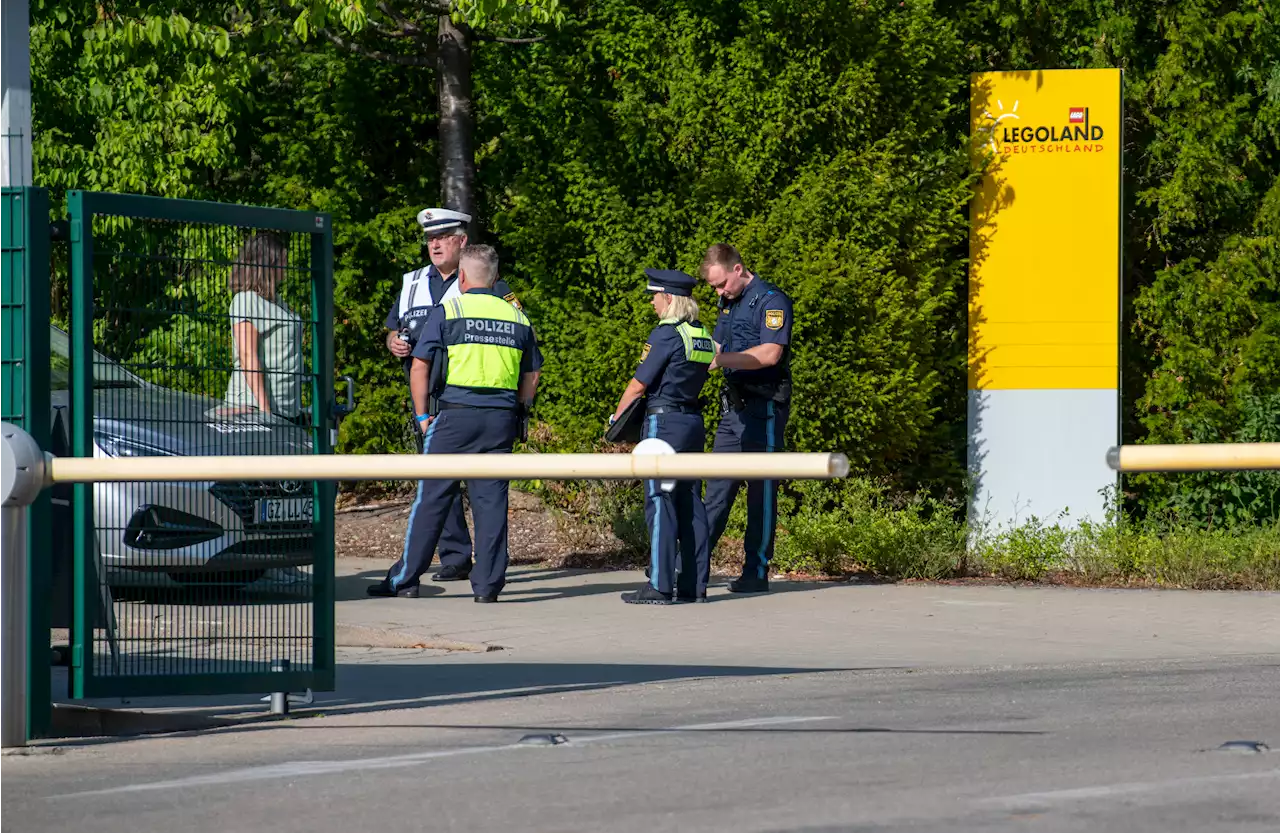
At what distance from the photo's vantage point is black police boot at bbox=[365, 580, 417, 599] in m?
12.1

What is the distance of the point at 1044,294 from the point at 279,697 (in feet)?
25.8

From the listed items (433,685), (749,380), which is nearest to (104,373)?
(433,685)

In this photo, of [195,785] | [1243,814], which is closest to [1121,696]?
[1243,814]

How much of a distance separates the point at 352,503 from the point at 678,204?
12.5ft

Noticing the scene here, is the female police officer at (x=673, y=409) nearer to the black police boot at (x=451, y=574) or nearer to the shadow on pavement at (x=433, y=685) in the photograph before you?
the black police boot at (x=451, y=574)

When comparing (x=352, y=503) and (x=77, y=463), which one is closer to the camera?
(x=77, y=463)

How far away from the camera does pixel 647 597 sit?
1194 cm

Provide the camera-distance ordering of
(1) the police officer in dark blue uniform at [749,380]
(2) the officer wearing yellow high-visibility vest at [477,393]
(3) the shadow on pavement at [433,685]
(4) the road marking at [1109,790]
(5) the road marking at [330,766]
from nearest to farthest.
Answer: (4) the road marking at [1109,790] < (5) the road marking at [330,766] < (3) the shadow on pavement at [433,685] < (2) the officer wearing yellow high-visibility vest at [477,393] < (1) the police officer in dark blue uniform at [749,380]

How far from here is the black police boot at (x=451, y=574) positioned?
1308 cm

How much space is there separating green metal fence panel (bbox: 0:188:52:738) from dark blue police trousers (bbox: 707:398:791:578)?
5.54m

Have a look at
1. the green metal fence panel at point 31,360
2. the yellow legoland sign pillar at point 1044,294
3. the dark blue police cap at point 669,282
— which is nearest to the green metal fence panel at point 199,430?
the green metal fence panel at point 31,360

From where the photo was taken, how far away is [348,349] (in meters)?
16.7

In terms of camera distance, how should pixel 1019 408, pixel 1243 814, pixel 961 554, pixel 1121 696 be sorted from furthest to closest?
pixel 1019 408 → pixel 961 554 → pixel 1121 696 → pixel 1243 814

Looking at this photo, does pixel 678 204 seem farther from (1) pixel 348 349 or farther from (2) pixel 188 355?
(2) pixel 188 355
